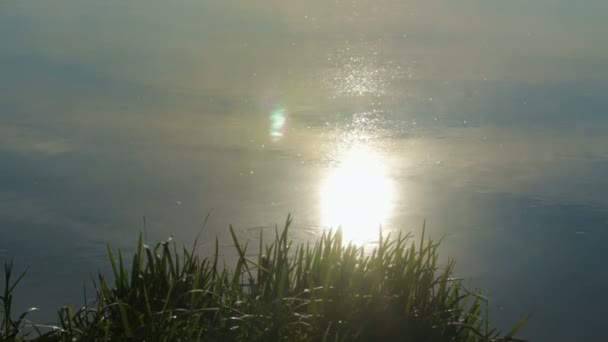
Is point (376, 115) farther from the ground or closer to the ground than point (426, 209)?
farther from the ground

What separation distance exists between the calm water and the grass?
6.29 feet

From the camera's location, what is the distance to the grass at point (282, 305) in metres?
2.94

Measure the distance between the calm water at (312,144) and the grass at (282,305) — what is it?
1917mm

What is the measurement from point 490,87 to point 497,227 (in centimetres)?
399

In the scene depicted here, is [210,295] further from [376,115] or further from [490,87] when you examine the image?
[490,87]

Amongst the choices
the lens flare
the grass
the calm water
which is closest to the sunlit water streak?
the calm water

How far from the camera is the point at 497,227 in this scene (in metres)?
6.32

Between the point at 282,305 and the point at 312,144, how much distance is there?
4.80 metres

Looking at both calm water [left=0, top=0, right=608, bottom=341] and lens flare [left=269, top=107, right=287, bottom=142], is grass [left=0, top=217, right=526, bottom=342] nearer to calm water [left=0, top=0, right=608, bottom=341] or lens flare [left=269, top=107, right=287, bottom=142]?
calm water [left=0, top=0, right=608, bottom=341]

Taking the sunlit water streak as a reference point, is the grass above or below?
below

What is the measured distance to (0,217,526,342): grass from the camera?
2941 mm

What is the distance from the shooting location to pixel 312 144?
7.79 metres

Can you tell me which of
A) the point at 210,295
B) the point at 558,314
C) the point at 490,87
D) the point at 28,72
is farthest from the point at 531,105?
the point at 210,295

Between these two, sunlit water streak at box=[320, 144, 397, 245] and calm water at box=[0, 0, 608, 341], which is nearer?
calm water at box=[0, 0, 608, 341]
